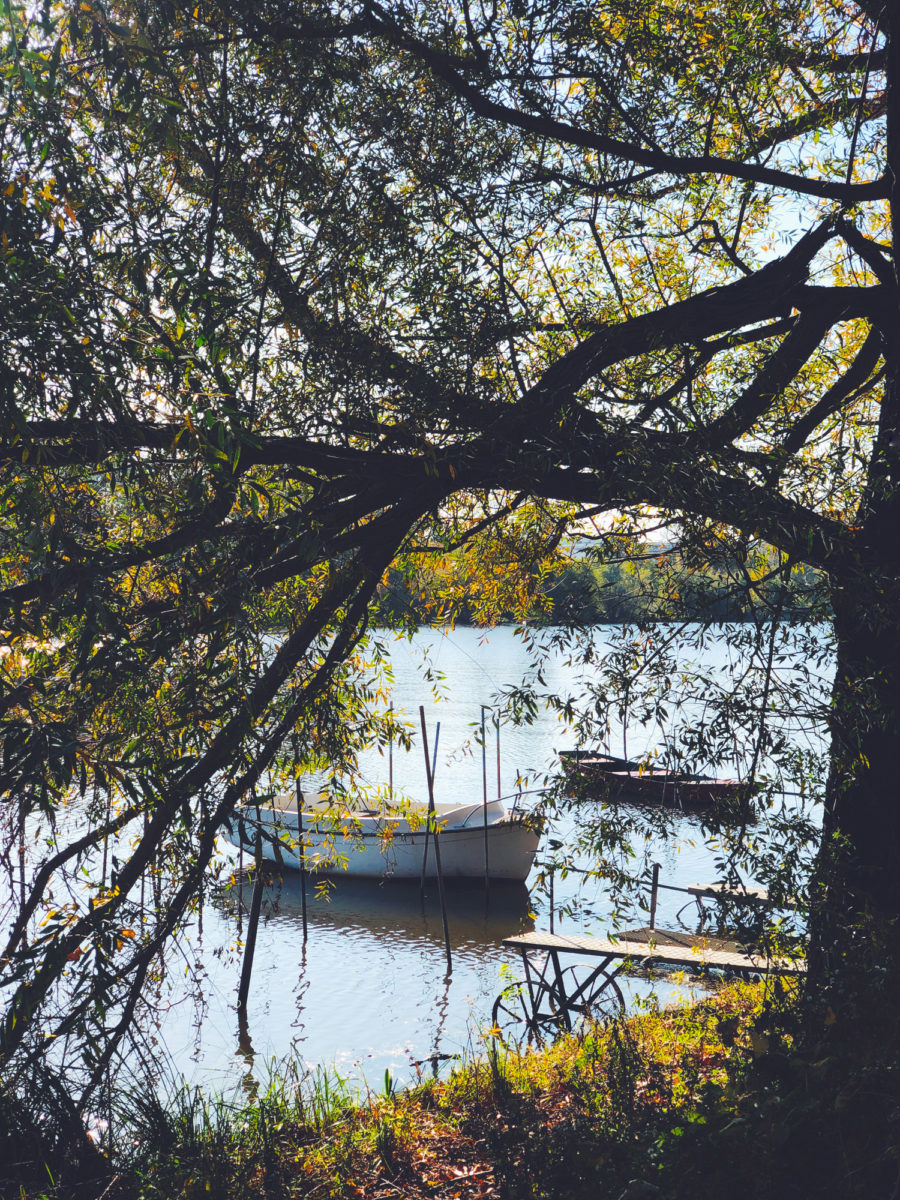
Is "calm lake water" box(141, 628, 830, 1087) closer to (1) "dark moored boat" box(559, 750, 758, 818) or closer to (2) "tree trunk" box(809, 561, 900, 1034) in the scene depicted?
(1) "dark moored boat" box(559, 750, 758, 818)

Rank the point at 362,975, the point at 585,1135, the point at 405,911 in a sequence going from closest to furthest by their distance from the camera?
the point at 585,1135 < the point at 362,975 < the point at 405,911

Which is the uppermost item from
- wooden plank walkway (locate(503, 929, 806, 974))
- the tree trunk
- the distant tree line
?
the distant tree line

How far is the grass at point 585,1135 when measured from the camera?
3.83 m

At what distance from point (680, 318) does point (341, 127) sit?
6.87ft

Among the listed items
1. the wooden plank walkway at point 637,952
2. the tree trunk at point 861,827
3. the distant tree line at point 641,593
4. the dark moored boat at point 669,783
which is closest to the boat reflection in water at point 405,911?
the wooden plank walkway at point 637,952

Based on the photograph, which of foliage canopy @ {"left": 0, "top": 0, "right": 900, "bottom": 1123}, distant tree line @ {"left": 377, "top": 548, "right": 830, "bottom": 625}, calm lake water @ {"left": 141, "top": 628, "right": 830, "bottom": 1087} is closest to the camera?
foliage canopy @ {"left": 0, "top": 0, "right": 900, "bottom": 1123}

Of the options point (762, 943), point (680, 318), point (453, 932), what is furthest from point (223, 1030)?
point (680, 318)

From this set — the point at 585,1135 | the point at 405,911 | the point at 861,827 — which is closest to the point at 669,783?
the point at 861,827

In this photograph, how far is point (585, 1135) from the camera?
474cm

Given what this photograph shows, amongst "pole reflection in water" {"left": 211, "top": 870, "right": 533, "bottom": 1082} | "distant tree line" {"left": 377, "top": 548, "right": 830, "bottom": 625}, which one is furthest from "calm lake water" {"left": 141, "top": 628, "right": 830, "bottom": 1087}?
"distant tree line" {"left": 377, "top": 548, "right": 830, "bottom": 625}

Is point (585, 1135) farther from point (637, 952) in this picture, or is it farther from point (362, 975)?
point (362, 975)

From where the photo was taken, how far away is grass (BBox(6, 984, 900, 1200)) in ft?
12.6

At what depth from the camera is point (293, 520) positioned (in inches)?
174

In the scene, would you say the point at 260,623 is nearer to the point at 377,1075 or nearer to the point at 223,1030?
the point at 377,1075
